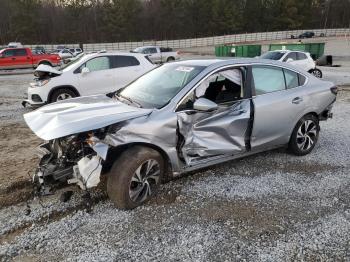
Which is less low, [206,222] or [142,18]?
[142,18]

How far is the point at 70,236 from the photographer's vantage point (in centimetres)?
350

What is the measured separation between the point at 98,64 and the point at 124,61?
852 mm

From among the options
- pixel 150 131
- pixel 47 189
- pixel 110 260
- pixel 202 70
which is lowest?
pixel 110 260

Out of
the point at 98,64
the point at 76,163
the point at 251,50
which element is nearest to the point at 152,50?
the point at 251,50

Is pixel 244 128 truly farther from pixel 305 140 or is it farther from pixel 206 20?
pixel 206 20

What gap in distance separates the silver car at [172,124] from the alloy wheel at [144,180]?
0.01 meters

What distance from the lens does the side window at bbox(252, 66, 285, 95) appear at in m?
4.88

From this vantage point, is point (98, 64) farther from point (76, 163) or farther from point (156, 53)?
point (156, 53)

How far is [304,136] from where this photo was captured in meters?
5.59

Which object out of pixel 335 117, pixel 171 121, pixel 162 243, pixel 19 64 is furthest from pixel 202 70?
pixel 19 64

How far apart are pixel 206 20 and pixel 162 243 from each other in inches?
3001

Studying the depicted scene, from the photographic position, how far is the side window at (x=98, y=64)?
1000 centimetres

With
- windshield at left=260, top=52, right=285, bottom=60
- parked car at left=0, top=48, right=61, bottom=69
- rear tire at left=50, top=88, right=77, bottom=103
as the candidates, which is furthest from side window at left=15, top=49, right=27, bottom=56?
windshield at left=260, top=52, right=285, bottom=60

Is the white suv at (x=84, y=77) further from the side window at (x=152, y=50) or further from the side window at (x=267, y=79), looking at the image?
the side window at (x=152, y=50)
